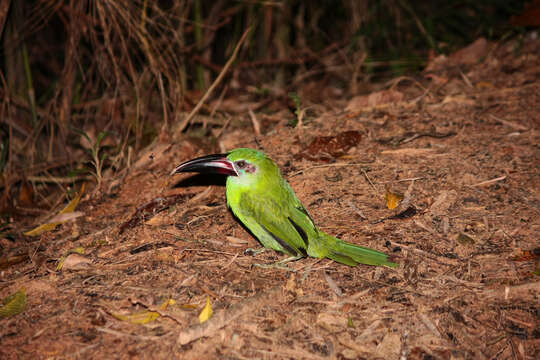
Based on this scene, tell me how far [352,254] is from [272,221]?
0.62 meters

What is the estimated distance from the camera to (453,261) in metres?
3.04

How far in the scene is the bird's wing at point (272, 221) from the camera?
3234 millimetres

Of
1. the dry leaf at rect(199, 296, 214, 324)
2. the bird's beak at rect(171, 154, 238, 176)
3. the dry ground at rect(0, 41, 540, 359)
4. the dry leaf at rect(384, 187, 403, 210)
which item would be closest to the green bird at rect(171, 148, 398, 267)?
the bird's beak at rect(171, 154, 238, 176)

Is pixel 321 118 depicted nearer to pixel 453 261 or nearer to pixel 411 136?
pixel 411 136

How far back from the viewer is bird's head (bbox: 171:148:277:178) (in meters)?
3.51

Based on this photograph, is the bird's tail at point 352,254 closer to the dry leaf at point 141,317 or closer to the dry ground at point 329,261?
the dry ground at point 329,261

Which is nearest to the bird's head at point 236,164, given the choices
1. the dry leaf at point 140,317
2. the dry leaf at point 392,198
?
the dry leaf at point 392,198

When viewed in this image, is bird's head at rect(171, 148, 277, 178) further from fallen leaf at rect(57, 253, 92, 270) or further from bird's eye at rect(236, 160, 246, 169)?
fallen leaf at rect(57, 253, 92, 270)

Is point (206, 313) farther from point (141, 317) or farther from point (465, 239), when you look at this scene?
point (465, 239)

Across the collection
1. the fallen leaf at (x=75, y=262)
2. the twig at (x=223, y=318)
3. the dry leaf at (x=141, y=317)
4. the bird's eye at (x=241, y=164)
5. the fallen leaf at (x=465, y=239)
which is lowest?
the fallen leaf at (x=465, y=239)

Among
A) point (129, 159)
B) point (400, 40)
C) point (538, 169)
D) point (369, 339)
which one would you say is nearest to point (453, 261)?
point (369, 339)

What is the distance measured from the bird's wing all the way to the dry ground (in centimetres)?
19

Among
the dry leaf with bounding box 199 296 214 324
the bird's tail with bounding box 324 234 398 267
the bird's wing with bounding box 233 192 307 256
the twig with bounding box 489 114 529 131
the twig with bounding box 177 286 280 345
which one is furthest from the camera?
the twig with bounding box 489 114 529 131

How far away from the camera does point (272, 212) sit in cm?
334
